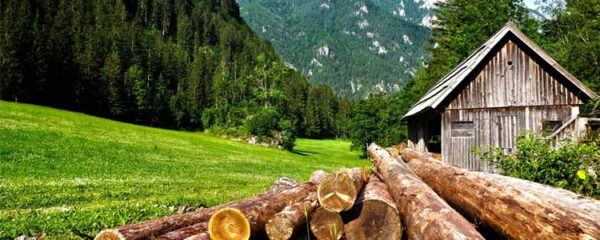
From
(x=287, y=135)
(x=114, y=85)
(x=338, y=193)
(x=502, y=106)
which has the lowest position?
(x=338, y=193)

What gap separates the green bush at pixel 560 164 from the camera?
11328mm

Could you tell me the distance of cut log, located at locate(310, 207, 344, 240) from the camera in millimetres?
6246

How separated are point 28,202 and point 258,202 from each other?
9.24 metres

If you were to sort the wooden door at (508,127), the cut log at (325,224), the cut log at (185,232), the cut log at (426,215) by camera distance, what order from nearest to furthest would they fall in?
the cut log at (426,215), the cut log at (185,232), the cut log at (325,224), the wooden door at (508,127)

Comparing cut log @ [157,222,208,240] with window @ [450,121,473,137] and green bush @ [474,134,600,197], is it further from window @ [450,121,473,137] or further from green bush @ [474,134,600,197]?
window @ [450,121,473,137]

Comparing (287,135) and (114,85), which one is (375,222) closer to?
(287,135)

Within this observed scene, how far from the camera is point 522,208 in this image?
5086mm

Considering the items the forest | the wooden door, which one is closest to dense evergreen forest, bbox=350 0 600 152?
the forest

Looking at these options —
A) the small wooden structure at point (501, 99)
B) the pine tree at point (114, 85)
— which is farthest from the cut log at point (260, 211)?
the pine tree at point (114, 85)

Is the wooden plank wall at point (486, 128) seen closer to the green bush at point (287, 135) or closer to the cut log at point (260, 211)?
the cut log at point (260, 211)

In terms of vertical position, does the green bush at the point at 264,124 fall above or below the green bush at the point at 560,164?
above

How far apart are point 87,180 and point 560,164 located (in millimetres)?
18134

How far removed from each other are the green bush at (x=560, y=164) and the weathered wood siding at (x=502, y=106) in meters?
8.40

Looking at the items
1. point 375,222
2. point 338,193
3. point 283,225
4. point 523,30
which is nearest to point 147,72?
point 523,30
